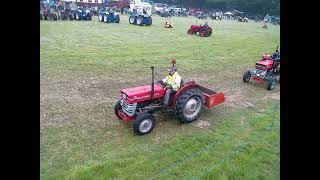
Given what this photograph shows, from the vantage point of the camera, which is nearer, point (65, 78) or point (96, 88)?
point (96, 88)

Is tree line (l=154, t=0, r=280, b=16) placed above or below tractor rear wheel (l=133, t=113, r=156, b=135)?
above

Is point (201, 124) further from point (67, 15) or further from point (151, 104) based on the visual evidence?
point (67, 15)

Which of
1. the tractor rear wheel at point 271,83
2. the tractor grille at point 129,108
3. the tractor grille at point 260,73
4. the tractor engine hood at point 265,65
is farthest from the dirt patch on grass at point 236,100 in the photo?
the tractor grille at point 129,108

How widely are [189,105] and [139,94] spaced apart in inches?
48.6

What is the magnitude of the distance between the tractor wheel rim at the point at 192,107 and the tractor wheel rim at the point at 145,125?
0.98m

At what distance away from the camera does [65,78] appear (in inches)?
401

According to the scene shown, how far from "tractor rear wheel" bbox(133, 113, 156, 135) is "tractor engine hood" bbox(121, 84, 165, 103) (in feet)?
1.36

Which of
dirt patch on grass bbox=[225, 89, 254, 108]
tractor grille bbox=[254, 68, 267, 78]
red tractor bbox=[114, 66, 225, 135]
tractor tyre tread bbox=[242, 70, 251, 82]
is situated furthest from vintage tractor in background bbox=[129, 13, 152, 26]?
red tractor bbox=[114, 66, 225, 135]

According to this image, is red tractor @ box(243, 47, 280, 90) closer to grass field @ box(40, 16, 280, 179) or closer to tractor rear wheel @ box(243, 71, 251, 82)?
tractor rear wheel @ box(243, 71, 251, 82)

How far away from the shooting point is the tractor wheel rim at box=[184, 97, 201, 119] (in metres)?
6.95

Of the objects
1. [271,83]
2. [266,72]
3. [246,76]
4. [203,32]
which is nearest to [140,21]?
[203,32]
